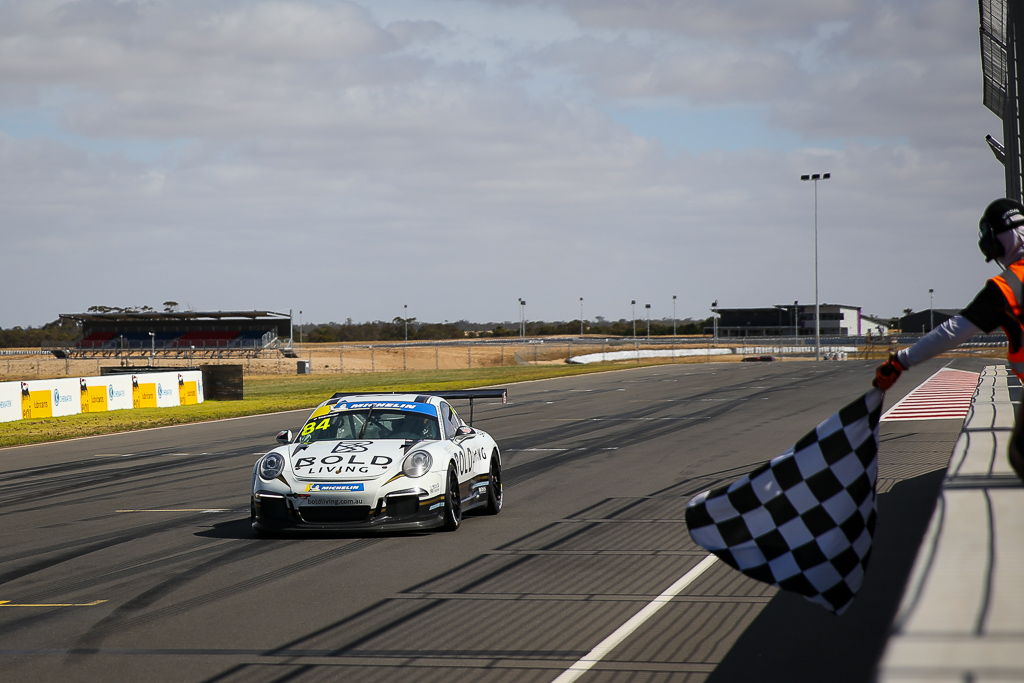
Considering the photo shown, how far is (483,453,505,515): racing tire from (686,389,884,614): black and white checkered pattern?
22.7ft

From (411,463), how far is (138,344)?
3679 inches

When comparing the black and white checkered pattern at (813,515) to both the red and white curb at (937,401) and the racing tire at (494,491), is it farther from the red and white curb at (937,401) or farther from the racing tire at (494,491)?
the red and white curb at (937,401)

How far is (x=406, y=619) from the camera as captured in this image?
297 inches

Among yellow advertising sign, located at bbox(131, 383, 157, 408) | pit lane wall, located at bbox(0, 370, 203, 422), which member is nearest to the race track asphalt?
pit lane wall, located at bbox(0, 370, 203, 422)

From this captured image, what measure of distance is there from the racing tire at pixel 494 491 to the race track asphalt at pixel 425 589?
21 cm

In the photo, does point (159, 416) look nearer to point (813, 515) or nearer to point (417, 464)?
point (417, 464)

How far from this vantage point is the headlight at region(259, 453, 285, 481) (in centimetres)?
1094

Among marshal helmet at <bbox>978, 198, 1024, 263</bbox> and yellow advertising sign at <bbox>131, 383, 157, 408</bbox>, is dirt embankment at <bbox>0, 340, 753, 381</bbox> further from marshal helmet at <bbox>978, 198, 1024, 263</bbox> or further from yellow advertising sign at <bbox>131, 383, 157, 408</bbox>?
marshal helmet at <bbox>978, 198, 1024, 263</bbox>

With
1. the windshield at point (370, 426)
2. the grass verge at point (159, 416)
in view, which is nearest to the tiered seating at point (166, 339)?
the grass verge at point (159, 416)

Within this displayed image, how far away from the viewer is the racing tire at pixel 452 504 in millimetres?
11102

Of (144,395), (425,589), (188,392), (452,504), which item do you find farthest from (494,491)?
(188,392)

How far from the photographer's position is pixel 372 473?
1083 centimetres

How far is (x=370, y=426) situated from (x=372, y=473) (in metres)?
1.41

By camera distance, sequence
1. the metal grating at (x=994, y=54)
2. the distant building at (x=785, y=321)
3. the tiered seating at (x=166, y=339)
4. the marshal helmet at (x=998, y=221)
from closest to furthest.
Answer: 1. the marshal helmet at (x=998, y=221)
2. the metal grating at (x=994, y=54)
3. the tiered seating at (x=166, y=339)
4. the distant building at (x=785, y=321)
